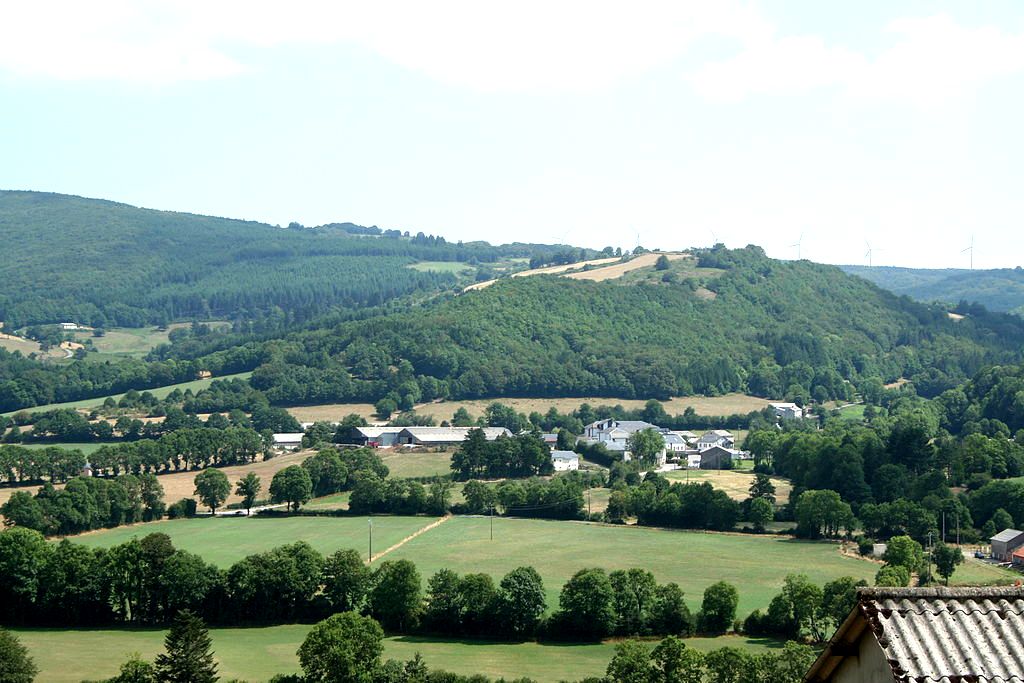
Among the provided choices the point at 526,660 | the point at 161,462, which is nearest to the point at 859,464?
the point at 526,660

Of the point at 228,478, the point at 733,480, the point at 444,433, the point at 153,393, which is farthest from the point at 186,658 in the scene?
the point at 153,393

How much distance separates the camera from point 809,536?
8250 cm

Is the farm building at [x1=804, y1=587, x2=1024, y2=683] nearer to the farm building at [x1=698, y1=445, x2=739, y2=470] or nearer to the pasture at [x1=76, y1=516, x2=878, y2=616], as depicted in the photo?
the pasture at [x1=76, y1=516, x2=878, y2=616]

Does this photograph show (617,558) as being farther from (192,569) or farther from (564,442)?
(564,442)

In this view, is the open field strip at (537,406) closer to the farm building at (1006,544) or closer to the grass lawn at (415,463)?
the grass lawn at (415,463)

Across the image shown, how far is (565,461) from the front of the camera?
115625 mm

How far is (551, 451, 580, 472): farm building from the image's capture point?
114000 millimetres

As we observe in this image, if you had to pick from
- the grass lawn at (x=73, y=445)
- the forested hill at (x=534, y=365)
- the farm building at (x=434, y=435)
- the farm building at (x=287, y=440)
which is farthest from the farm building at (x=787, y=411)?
the grass lawn at (x=73, y=445)

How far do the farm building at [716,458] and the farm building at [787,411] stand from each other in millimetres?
35558

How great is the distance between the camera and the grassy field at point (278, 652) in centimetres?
5003

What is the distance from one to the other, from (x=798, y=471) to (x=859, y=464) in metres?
8.13

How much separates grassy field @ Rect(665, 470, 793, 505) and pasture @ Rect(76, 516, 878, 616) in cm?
1209

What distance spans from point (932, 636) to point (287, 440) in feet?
416

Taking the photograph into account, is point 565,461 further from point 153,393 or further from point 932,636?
point 932,636
